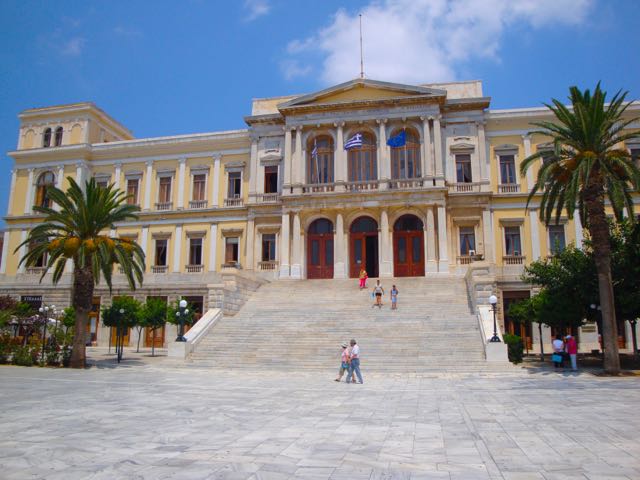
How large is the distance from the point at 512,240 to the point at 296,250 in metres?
14.1

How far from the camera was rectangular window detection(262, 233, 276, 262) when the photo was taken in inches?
1467

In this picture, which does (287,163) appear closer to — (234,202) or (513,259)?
(234,202)

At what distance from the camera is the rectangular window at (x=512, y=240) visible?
113 feet

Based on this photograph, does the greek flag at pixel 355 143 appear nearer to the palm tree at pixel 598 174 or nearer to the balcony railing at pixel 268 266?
the balcony railing at pixel 268 266

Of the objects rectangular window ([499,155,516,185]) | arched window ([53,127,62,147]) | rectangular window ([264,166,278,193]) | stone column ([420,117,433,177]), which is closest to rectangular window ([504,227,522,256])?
rectangular window ([499,155,516,185])

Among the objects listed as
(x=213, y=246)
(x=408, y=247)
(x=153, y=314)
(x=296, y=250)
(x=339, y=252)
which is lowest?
(x=153, y=314)

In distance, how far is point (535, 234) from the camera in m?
34.1

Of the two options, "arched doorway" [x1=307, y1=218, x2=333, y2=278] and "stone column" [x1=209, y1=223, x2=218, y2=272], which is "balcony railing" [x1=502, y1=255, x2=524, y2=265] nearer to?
"arched doorway" [x1=307, y1=218, x2=333, y2=278]

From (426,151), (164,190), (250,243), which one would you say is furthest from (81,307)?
(426,151)

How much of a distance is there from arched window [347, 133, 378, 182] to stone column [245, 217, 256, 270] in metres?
7.65

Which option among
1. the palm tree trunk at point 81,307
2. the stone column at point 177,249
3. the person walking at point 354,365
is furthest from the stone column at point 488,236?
the palm tree trunk at point 81,307

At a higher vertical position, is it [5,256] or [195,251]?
[195,251]

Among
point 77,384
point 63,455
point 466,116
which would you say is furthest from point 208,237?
→ point 63,455

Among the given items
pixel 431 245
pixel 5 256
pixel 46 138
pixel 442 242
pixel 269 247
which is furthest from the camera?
pixel 46 138
